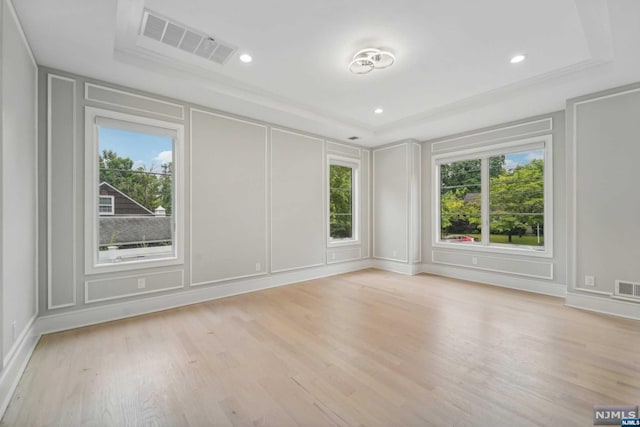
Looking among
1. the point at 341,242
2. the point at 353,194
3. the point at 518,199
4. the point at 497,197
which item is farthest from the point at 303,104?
the point at 518,199

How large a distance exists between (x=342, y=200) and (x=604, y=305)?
4266 millimetres

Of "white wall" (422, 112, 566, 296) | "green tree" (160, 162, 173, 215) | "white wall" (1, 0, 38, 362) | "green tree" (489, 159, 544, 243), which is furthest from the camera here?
"green tree" (489, 159, 544, 243)

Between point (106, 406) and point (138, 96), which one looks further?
point (138, 96)

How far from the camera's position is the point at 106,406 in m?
1.82

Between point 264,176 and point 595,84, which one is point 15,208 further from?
point 595,84

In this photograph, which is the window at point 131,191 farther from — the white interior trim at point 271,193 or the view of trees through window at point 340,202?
the view of trees through window at point 340,202

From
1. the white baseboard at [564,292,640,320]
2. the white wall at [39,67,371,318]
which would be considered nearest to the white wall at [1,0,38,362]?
the white wall at [39,67,371,318]

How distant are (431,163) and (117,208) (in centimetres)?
540

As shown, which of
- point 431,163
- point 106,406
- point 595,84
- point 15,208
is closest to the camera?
point 106,406

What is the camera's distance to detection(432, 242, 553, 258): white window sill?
442cm

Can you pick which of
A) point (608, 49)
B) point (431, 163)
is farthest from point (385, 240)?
point (608, 49)

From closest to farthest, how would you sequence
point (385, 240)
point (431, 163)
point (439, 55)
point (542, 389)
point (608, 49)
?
point (542, 389)
point (608, 49)
point (439, 55)
point (431, 163)
point (385, 240)

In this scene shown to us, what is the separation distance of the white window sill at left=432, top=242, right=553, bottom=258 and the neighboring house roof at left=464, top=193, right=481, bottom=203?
0.81 metres

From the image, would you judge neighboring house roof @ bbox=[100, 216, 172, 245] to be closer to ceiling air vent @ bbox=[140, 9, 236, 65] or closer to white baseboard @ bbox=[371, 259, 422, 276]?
ceiling air vent @ bbox=[140, 9, 236, 65]
